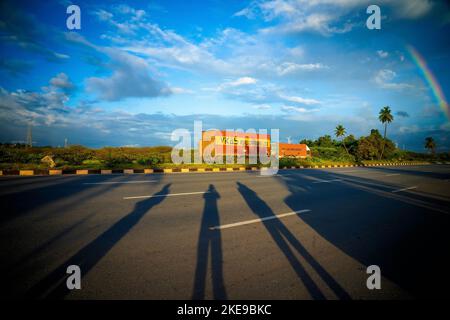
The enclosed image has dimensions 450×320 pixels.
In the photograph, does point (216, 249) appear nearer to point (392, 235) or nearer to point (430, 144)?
point (392, 235)

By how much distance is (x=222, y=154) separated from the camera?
2714cm

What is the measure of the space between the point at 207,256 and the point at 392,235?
136 inches

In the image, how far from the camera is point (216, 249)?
318cm

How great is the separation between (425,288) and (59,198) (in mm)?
7617

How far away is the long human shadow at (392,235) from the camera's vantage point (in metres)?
2.66

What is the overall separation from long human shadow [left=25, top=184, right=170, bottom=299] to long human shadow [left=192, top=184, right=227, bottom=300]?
4.13ft

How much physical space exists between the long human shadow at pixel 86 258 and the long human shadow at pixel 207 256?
1.26 metres

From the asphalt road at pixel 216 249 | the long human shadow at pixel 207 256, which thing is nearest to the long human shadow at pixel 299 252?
the asphalt road at pixel 216 249

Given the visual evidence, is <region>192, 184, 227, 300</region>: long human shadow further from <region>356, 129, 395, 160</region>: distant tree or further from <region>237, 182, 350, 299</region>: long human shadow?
<region>356, 129, 395, 160</region>: distant tree

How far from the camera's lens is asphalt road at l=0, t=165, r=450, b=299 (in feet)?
7.57

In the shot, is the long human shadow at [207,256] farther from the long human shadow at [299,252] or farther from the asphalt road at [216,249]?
the long human shadow at [299,252]

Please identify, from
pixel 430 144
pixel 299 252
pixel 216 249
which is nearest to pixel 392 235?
pixel 299 252

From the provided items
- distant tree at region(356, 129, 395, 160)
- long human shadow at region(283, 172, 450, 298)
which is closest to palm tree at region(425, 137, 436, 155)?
distant tree at region(356, 129, 395, 160)
